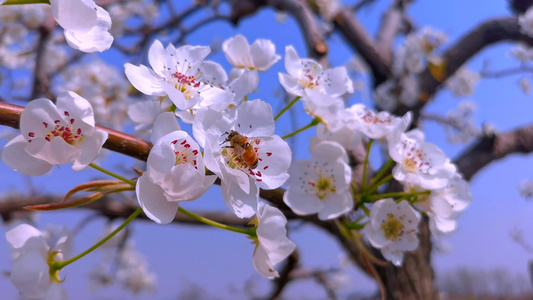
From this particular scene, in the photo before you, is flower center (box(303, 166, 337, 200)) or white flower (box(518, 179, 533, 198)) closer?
flower center (box(303, 166, 337, 200))

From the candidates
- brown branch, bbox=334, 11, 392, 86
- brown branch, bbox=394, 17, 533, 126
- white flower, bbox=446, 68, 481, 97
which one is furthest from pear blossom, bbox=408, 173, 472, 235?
white flower, bbox=446, 68, 481, 97

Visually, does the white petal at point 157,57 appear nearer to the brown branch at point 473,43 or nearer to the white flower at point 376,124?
the white flower at point 376,124

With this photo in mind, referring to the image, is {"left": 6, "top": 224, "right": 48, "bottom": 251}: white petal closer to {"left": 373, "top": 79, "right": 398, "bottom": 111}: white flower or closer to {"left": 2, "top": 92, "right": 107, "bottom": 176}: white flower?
{"left": 2, "top": 92, "right": 107, "bottom": 176}: white flower

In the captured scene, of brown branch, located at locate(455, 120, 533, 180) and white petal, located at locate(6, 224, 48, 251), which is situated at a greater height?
white petal, located at locate(6, 224, 48, 251)

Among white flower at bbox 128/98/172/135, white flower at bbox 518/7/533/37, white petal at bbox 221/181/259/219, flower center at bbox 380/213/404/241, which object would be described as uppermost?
white petal at bbox 221/181/259/219

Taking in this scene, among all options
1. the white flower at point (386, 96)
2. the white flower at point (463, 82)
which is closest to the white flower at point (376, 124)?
the white flower at point (386, 96)
